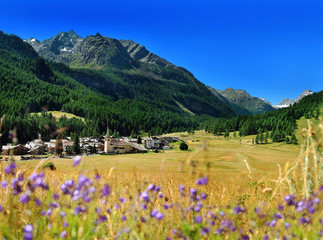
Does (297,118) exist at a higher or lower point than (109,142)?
higher

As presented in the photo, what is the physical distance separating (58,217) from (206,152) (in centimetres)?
211

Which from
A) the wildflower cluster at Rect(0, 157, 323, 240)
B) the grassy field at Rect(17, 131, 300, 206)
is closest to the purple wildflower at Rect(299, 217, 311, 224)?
the wildflower cluster at Rect(0, 157, 323, 240)

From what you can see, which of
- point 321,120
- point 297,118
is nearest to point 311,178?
point 321,120

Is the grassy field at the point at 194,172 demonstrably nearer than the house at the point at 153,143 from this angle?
Yes

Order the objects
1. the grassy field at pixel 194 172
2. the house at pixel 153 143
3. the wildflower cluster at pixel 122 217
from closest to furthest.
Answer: the wildflower cluster at pixel 122 217
the grassy field at pixel 194 172
the house at pixel 153 143

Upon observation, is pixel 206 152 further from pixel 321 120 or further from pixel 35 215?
pixel 35 215

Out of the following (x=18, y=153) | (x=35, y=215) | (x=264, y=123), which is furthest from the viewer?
(x=264, y=123)

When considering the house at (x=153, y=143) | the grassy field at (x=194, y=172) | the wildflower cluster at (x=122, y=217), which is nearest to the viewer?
the wildflower cluster at (x=122, y=217)

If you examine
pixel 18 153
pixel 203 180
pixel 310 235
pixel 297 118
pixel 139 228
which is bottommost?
pixel 18 153

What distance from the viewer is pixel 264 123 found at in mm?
178750

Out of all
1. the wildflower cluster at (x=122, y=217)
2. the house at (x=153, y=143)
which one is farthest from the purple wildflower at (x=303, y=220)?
the house at (x=153, y=143)

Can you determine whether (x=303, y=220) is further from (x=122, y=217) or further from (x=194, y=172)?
(x=122, y=217)

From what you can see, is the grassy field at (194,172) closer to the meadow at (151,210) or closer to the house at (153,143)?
the meadow at (151,210)

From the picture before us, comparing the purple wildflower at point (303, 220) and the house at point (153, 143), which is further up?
the purple wildflower at point (303, 220)
